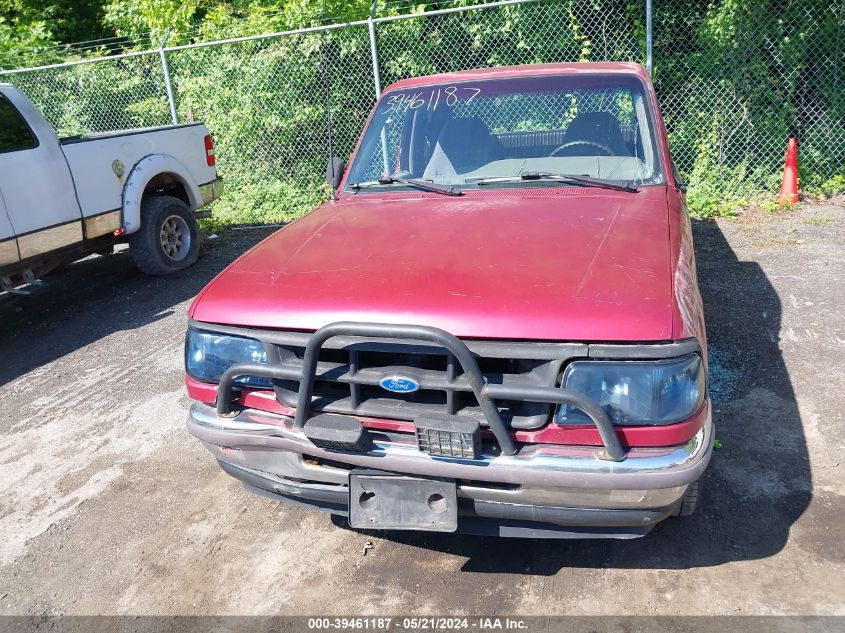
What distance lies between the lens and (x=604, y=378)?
218 centimetres

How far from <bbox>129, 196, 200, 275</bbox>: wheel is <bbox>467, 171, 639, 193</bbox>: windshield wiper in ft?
15.2

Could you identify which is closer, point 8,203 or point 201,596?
point 201,596

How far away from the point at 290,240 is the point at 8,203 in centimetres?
377

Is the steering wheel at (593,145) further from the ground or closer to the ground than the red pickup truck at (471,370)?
further from the ground

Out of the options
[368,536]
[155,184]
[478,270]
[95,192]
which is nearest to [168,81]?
[155,184]

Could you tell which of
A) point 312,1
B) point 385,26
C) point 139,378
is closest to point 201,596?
point 139,378

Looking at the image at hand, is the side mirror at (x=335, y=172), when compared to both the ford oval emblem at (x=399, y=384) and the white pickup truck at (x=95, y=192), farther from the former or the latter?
the white pickup truck at (x=95, y=192)

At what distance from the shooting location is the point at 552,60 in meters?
9.08

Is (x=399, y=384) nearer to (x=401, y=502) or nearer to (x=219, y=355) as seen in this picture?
(x=401, y=502)

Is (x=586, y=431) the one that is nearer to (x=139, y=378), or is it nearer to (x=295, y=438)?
(x=295, y=438)

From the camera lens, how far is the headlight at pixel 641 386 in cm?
217

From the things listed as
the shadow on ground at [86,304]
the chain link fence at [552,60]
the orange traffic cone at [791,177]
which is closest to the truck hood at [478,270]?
the shadow on ground at [86,304]

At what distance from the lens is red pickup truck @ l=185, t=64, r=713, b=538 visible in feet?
7.15

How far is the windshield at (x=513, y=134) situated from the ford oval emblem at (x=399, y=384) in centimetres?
157
